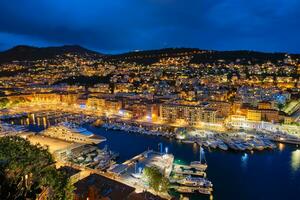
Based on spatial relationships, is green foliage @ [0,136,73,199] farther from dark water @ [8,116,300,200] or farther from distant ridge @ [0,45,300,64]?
distant ridge @ [0,45,300,64]

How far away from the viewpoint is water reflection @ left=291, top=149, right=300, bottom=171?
14441mm

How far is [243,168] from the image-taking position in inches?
569

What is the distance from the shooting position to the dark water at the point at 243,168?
38.7 ft

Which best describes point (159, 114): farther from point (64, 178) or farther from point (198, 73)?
point (198, 73)

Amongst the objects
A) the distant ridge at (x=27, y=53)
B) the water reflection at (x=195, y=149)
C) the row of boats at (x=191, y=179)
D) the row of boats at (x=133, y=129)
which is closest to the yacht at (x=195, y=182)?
the row of boats at (x=191, y=179)

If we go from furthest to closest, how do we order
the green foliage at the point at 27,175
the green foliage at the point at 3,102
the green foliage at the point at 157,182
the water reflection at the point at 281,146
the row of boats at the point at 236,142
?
the green foliage at the point at 3,102 < the water reflection at the point at 281,146 < the row of boats at the point at 236,142 < the green foliage at the point at 157,182 < the green foliage at the point at 27,175

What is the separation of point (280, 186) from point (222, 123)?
401 inches

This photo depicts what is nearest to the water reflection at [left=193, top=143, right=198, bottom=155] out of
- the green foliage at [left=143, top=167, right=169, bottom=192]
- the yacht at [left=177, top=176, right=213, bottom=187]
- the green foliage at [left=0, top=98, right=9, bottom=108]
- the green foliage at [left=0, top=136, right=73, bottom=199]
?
the yacht at [left=177, top=176, right=213, bottom=187]

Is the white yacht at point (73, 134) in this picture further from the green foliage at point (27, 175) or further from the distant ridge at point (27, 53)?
the distant ridge at point (27, 53)

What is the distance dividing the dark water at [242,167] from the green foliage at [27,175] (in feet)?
18.8

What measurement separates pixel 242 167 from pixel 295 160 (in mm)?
3462

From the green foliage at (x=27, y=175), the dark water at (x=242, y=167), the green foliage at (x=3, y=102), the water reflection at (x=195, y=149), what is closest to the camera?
the green foliage at (x=27, y=175)

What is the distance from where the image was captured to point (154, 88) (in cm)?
4312

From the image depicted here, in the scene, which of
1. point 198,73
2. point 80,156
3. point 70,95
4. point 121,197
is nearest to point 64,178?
point 121,197
